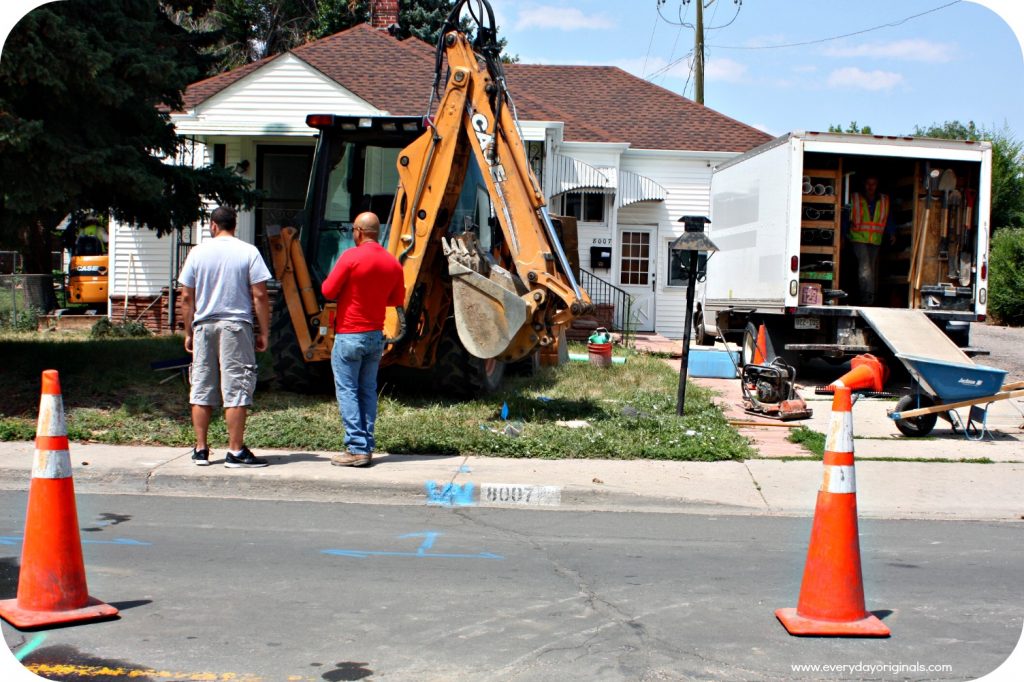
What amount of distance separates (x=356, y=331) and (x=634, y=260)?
15.3 meters

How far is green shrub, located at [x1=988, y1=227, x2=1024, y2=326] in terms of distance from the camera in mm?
28906

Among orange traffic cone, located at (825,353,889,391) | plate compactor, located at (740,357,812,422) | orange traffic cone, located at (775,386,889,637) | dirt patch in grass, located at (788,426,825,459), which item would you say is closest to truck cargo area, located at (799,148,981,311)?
plate compactor, located at (740,357,812,422)

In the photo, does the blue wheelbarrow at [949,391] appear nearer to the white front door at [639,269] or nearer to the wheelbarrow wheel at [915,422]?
the wheelbarrow wheel at [915,422]

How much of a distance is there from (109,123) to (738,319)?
10.3 m

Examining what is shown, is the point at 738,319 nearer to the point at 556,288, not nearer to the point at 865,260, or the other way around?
the point at 865,260

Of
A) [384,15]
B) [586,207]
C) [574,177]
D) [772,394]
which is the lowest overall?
[772,394]

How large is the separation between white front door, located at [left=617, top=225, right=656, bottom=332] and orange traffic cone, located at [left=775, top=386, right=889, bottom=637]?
17.7 m

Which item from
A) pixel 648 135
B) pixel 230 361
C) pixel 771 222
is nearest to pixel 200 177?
pixel 230 361

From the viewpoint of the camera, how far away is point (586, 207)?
21.8 m

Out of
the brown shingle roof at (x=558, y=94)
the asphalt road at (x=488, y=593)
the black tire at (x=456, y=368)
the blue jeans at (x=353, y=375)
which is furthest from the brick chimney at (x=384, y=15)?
the asphalt road at (x=488, y=593)

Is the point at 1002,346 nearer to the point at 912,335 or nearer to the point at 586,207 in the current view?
the point at 586,207

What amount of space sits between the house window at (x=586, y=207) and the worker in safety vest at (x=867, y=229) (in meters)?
7.80

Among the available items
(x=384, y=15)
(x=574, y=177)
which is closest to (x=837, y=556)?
(x=574, y=177)

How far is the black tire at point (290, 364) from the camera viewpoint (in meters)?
10.1
